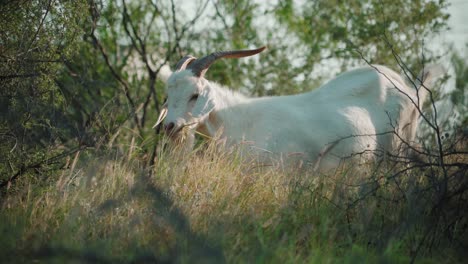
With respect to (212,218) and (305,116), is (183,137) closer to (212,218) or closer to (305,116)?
(305,116)

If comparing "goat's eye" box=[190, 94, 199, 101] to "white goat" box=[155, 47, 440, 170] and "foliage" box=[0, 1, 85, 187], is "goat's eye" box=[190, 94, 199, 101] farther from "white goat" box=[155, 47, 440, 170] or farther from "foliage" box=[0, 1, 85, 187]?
"foliage" box=[0, 1, 85, 187]

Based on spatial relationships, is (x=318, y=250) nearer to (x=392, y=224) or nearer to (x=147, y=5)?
(x=392, y=224)

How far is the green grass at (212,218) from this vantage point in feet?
12.4

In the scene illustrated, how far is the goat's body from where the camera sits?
6.91m

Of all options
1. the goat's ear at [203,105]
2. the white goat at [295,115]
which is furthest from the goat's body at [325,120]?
the goat's ear at [203,105]

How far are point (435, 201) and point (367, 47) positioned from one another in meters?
6.69

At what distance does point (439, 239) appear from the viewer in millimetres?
4406

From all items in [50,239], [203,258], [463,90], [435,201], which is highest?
[463,90]

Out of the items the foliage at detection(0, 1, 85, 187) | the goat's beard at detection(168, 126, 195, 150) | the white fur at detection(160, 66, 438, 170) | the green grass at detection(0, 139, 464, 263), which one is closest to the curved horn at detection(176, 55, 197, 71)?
the white fur at detection(160, 66, 438, 170)

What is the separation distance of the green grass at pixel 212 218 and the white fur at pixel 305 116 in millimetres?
1417

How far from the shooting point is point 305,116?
7230mm

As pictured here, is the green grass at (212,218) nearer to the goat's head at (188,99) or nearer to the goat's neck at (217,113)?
the goat's head at (188,99)

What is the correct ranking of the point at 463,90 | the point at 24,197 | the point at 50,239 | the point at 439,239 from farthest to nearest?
the point at 463,90, the point at 24,197, the point at 439,239, the point at 50,239

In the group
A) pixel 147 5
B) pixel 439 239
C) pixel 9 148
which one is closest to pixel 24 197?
pixel 9 148
